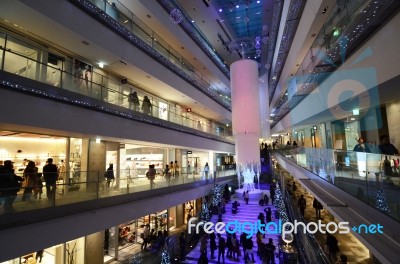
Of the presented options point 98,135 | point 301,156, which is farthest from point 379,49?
point 98,135

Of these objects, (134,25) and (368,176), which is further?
(134,25)

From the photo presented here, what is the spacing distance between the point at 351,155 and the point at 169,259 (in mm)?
7415

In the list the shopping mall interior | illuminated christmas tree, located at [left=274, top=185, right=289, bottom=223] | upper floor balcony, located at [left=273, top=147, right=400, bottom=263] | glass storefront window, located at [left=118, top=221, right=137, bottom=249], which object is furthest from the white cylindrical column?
upper floor balcony, located at [left=273, top=147, right=400, bottom=263]

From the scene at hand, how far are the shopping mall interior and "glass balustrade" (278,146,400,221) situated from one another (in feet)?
0.13

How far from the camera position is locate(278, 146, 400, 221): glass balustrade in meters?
4.37

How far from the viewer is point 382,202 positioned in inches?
185

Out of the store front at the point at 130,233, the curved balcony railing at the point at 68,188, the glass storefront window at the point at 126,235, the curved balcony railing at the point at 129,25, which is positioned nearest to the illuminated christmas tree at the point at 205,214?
the store front at the point at 130,233

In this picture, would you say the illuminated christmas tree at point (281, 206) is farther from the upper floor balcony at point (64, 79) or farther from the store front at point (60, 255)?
the store front at point (60, 255)

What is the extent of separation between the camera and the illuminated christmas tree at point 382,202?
4.55 metres

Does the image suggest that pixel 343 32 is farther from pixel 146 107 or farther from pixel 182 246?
pixel 182 246

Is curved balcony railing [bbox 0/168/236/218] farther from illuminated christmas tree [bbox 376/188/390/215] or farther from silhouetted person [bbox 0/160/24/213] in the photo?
illuminated christmas tree [bbox 376/188/390/215]

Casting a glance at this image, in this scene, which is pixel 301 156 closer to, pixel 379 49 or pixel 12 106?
pixel 379 49

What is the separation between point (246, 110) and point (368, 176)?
14055mm

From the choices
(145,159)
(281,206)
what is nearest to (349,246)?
(281,206)
